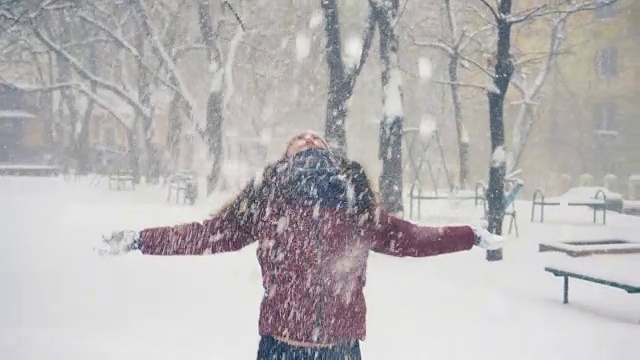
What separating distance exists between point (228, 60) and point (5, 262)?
868 centimetres

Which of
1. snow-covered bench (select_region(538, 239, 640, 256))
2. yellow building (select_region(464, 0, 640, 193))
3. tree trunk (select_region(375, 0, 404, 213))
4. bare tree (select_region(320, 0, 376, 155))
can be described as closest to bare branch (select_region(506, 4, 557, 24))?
tree trunk (select_region(375, 0, 404, 213))

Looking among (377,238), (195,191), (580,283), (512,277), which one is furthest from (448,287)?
(195,191)

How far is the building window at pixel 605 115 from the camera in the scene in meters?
27.7

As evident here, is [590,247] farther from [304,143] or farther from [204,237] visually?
[204,237]

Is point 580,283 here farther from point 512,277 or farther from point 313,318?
point 313,318

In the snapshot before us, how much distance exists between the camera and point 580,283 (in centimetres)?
790

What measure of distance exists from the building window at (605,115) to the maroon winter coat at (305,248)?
27.5m

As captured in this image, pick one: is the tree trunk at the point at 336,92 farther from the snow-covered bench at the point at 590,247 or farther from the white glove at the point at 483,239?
the white glove at the point at 483,239

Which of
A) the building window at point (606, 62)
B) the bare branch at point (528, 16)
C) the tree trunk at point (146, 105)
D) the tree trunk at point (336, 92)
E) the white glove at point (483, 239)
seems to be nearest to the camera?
the white glove at point (483, 239)

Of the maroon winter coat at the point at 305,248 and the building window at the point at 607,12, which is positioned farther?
the building window at the point at 607,12

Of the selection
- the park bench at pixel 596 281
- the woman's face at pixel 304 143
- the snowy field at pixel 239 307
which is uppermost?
the woman's face at pixel 304 143

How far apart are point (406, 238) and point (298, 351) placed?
53 centimetres

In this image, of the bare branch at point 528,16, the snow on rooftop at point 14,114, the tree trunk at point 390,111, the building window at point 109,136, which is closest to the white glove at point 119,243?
the bare branch at point 528,16

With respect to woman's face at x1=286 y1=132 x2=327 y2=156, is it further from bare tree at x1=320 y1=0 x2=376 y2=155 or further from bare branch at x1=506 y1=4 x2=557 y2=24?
bare tree at x1=320 y1=0 x2=376 y2=155
